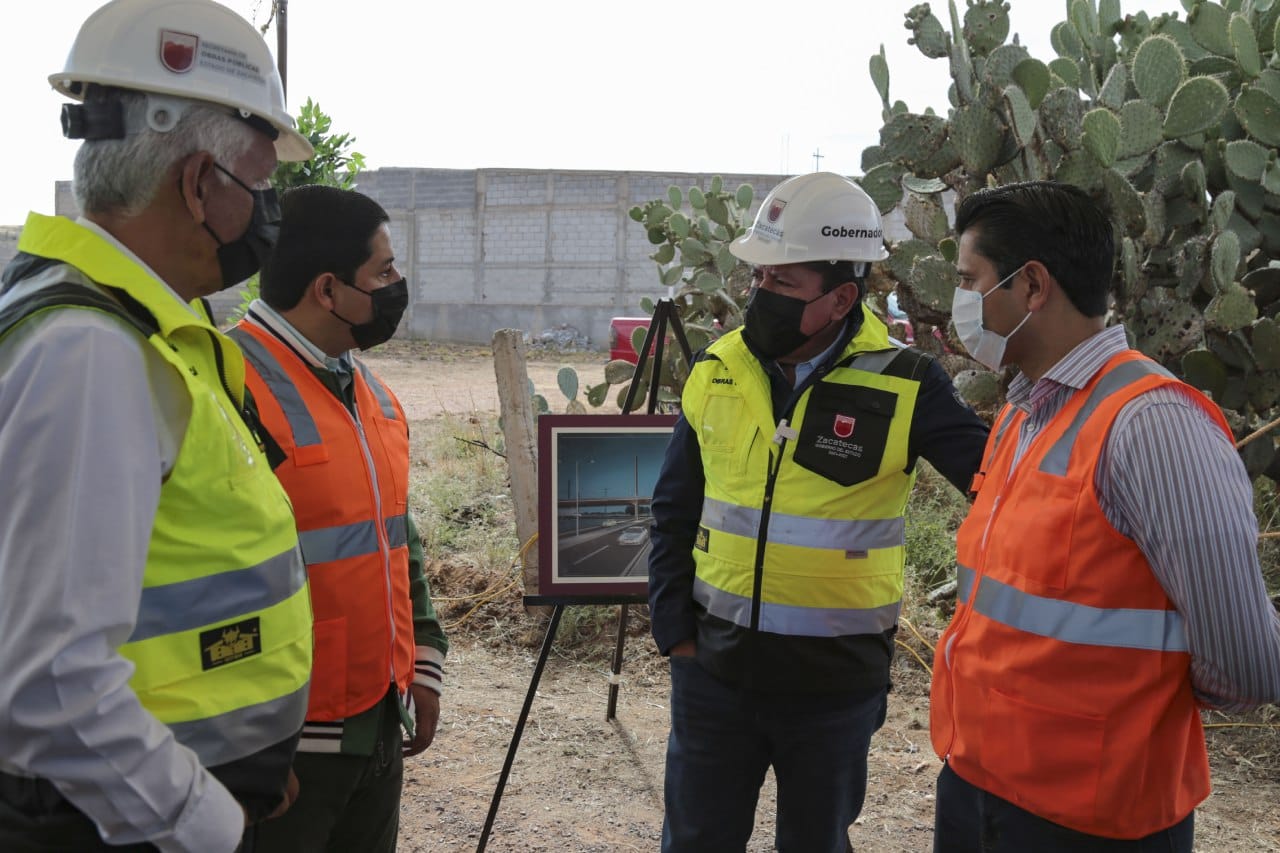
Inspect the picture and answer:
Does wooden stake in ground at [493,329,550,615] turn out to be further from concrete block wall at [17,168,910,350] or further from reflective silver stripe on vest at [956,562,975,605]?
concrete block wall at [17,168,910,350]

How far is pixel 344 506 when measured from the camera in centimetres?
216

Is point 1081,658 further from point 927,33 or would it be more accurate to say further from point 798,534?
point 927,33

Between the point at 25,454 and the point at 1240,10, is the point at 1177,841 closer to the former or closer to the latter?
the point at 25,454

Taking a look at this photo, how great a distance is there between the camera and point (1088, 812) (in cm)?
177

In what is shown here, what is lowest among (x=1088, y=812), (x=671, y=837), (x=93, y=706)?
(x=671, y=837)

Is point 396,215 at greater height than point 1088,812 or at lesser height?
Result: greater

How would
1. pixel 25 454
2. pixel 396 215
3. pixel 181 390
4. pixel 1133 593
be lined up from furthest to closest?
1. pixel 396 215
2. pixel 1133 593
3. pixel 181 390
4. pixel 25 454

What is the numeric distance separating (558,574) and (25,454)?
281cm

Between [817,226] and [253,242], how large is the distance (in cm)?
150

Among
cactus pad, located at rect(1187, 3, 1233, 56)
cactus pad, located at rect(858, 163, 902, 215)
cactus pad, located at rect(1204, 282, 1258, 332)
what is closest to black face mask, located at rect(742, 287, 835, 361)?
cactus pad, located at rect(1204, 282, 1258, 332)

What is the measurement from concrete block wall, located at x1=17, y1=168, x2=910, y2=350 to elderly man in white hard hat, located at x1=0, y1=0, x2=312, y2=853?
76.6 ft

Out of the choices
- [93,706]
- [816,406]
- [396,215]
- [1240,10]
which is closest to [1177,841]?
[816,406]

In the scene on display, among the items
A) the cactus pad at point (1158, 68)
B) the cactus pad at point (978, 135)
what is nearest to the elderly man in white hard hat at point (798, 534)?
the cactus pad at point (978, 135)

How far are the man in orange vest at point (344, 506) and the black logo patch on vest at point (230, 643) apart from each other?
1.79 ft
